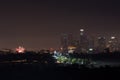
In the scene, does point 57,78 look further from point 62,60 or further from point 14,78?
point 62,60

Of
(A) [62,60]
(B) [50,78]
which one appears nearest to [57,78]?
(B) [50,78]

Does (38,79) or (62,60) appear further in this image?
(62,60)

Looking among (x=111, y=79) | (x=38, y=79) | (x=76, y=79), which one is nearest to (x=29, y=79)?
(x=38, y=79)

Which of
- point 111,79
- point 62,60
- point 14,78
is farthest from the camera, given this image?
point 62,60

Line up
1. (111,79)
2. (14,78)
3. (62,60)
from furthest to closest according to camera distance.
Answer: (62,60) < (14,78) < (111,79)

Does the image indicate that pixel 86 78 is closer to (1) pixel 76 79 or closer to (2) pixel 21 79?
(1) pixel 76 79

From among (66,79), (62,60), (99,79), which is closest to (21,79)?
(66,79)

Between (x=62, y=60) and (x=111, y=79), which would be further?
(x=62, y=60)

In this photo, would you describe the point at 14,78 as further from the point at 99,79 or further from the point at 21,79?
the point at 99,79
